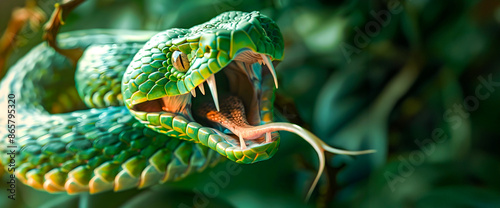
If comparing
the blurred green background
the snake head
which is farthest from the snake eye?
the blurred green background

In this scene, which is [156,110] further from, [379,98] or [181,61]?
[379,98]

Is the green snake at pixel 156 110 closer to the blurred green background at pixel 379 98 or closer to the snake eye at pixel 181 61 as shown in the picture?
the snake eye at pixel 181 61

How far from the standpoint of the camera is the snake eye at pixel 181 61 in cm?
47

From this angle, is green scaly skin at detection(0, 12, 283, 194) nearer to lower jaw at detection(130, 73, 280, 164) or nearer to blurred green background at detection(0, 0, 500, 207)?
lower jaw at detection(130, 73, 280, 164)

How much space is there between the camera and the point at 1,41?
0.87 metres

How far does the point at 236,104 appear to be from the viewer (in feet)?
1.78

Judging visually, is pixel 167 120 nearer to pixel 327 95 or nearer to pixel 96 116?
pixel 96 116

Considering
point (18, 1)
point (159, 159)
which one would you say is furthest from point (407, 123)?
point (18, 1)

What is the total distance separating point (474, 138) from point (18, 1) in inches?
42.7

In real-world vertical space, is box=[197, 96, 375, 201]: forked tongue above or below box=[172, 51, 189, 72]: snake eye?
below

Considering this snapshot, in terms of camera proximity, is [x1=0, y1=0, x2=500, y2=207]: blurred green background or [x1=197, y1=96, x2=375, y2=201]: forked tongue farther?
[x1=0, y1=0, x2=500, y2=207]: blurred green background

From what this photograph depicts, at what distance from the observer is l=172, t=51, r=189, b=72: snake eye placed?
18.3 inches

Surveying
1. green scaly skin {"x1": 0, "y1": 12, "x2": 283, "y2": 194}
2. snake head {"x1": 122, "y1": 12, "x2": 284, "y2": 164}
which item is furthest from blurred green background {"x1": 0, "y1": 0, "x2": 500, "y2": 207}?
snake head {"x1": 122, "y1": 12, "x2": 284, "y2": 164}

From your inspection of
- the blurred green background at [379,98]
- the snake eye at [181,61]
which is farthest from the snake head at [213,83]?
the blurred green background at [379,98]
